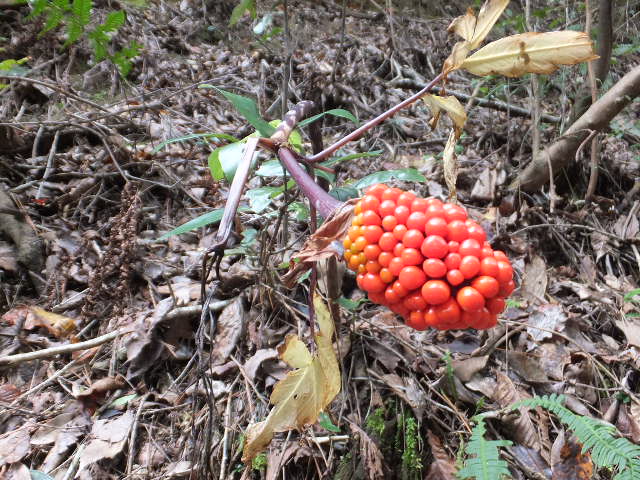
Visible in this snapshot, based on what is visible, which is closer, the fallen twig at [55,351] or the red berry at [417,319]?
the red berry at [417,319]

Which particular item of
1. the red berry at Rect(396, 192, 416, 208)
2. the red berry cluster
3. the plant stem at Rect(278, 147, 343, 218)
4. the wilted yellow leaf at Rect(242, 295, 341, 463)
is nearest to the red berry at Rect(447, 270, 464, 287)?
the red berry cluster

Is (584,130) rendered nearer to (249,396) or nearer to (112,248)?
(249,396)

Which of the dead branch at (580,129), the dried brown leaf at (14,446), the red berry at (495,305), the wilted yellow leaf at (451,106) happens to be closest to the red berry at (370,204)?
the red berry at (495,305)

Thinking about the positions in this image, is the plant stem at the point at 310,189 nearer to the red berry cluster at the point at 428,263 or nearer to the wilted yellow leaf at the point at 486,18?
the red berry cluster at the point at 428,263

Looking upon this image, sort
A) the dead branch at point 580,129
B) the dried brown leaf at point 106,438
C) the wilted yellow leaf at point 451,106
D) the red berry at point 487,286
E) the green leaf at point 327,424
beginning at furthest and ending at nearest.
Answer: the dead branch at point 580,129, the dried brown leaf at point 106,438, the green leaf at point 327,424, the wilted yellow leaf at point 451,106, the red berry at point 487,286

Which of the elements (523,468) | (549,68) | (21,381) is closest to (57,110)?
(21,381)
